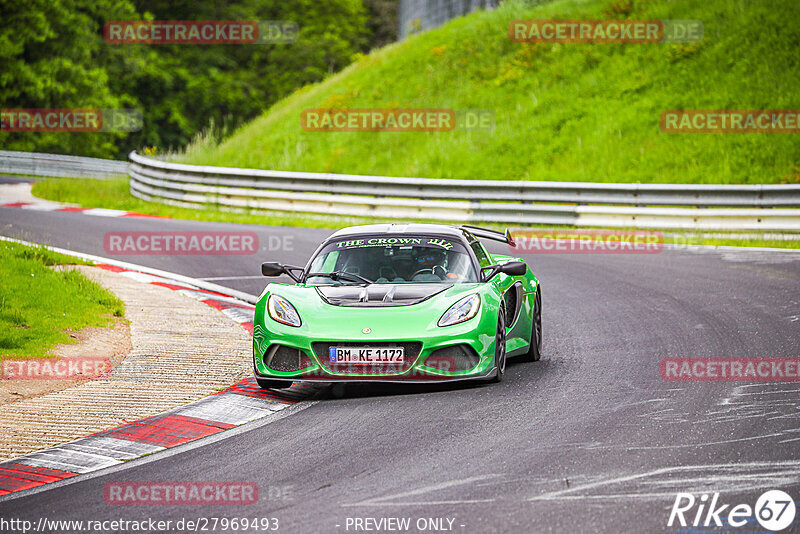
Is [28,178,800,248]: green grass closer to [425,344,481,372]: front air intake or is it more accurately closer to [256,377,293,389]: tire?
[425,344,481,372]: front air intake

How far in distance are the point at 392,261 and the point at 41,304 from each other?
4289 mm

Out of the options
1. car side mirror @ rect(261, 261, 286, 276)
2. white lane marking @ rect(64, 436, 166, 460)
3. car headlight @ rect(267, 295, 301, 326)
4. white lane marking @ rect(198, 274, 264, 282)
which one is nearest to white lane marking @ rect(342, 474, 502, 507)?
white lane marking @ rect(64, 436, 166, 460)

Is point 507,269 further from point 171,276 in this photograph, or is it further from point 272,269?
point 171,276

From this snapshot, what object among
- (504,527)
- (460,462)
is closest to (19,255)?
(460,462)

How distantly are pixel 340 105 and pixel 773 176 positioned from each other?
14290 mm

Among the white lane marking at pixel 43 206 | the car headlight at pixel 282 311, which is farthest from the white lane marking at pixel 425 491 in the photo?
the white lane marking at pixel 43 206

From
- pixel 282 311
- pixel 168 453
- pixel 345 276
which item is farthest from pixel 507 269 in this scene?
pixel 168 453

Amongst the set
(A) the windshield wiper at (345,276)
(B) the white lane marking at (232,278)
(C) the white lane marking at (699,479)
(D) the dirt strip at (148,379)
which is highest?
(A) the windshield wiper at (345,276)

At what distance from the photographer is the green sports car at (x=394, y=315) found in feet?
26.4

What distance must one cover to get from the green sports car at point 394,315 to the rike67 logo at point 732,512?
115 inches

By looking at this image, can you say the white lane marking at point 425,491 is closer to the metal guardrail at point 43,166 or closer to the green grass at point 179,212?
the green grass at point 179,212

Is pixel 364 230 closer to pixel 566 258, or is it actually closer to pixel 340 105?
pixel 566 258

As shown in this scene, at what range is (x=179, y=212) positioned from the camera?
81.0ft

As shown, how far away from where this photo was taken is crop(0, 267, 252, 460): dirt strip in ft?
24.1
